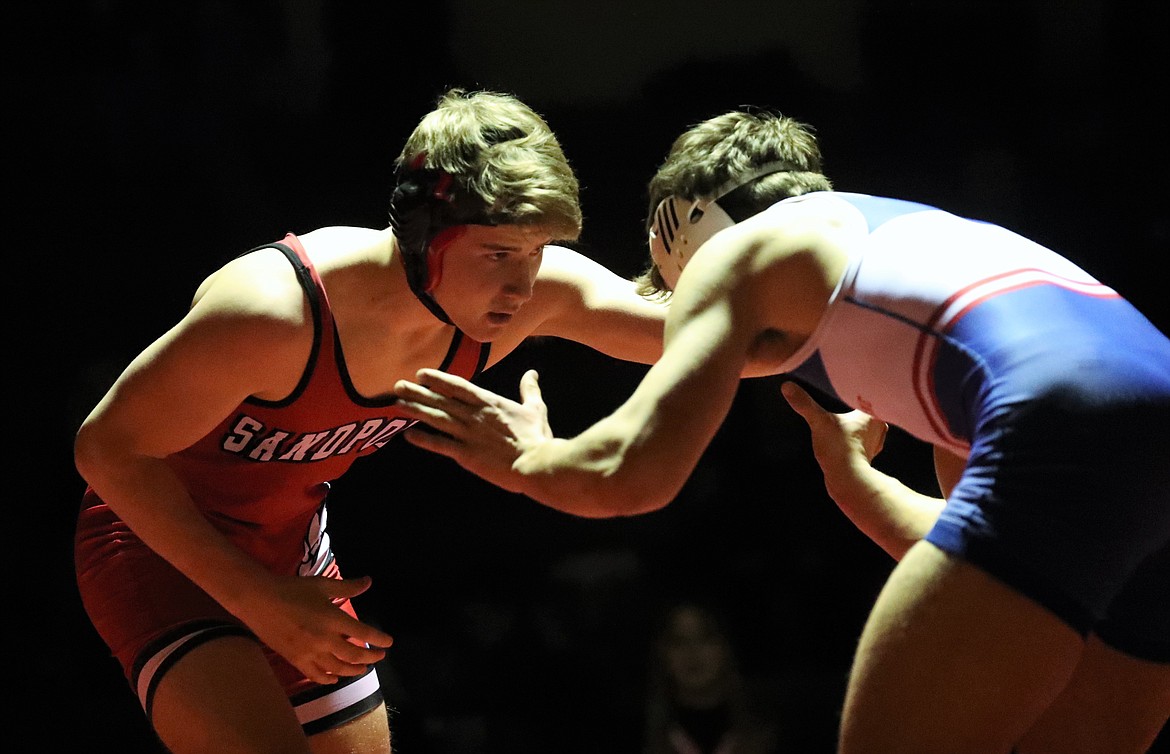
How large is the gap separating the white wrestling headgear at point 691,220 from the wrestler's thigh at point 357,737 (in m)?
1.02

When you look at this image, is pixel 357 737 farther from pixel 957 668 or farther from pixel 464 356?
pixel 957 668

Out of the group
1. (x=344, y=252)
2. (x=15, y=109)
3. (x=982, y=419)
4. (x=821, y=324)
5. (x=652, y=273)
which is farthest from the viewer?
(x=15, y=109)

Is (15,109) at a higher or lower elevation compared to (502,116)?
lower

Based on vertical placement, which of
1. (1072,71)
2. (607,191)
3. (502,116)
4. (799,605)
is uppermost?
(502,116)

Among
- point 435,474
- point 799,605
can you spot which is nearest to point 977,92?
point 799,605

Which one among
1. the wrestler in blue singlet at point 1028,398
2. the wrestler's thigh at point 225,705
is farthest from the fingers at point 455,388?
the wrestler's thigh at point 225,705

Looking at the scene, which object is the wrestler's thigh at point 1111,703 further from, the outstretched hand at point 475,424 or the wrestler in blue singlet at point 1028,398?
the outstretched hand at point 475,424

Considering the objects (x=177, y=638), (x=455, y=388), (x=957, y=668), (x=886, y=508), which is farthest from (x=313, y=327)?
(x=957, y=668)

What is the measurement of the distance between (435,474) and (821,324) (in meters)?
2.07

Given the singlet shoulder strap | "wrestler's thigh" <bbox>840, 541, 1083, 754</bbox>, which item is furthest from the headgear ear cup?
"wrestler's thigh" <bbox>840, 541, 1083, 754</bbox>

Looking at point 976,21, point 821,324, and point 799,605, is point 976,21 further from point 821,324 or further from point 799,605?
point 821,324

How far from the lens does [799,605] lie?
138 inches

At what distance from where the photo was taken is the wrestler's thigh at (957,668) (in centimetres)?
132

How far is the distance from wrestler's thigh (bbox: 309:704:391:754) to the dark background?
3.46ft
